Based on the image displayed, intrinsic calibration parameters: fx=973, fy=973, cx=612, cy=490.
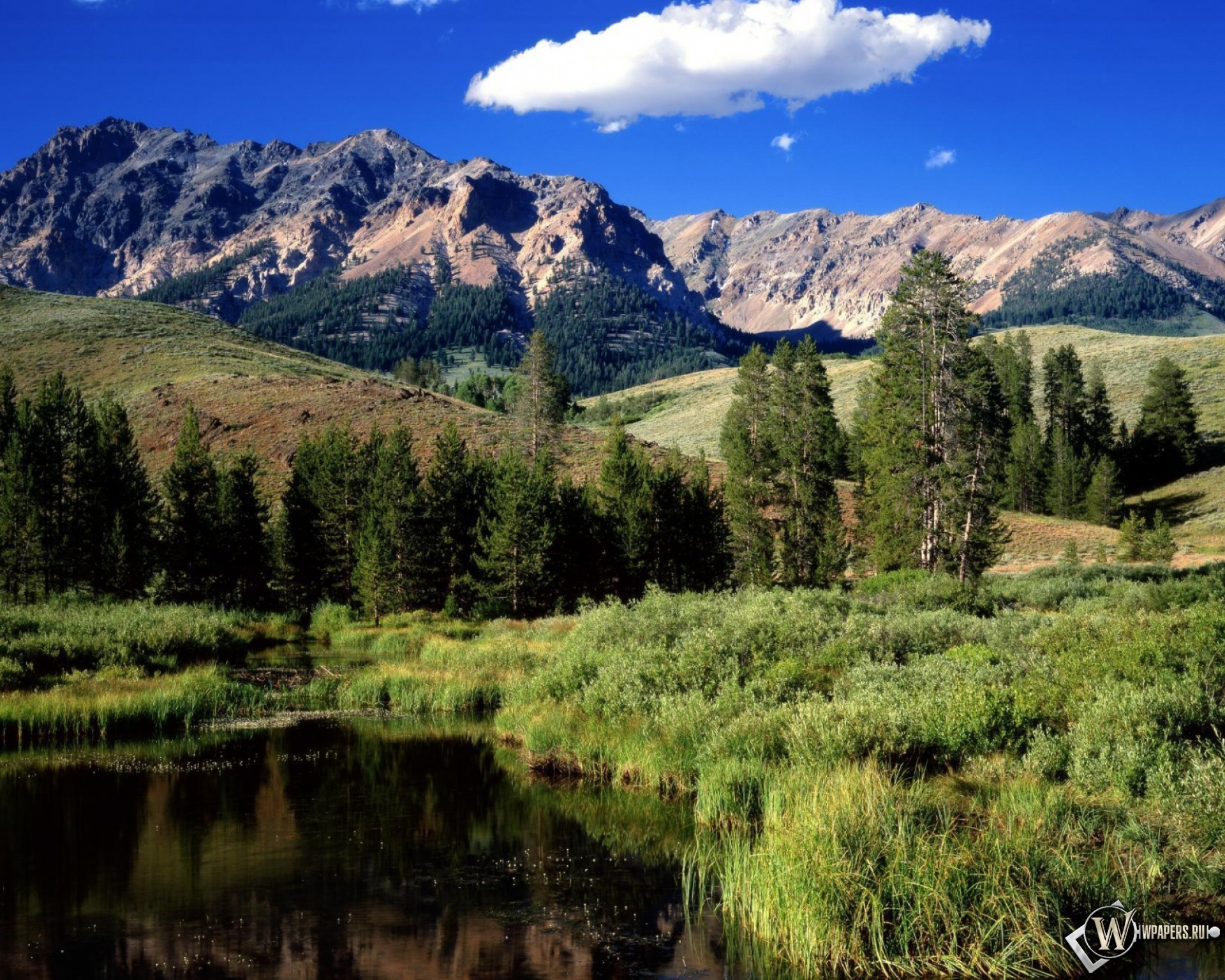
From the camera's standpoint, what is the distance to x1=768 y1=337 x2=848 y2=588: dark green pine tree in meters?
54.7

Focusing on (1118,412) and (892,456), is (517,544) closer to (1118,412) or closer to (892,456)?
(892,456)

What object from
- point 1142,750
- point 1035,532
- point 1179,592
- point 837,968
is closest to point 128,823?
point 837,968

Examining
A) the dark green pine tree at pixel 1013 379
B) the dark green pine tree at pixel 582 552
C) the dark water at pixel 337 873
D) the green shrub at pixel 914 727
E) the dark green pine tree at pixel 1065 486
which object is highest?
the dark green pine tree at pixel 1013 379

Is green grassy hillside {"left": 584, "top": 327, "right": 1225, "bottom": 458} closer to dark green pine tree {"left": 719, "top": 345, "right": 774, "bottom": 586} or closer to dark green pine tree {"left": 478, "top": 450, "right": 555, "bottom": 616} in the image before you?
dark green pine tree {"left": 719, "top": 345, "right": 774, "bottom": 586}

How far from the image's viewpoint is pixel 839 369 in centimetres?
19325

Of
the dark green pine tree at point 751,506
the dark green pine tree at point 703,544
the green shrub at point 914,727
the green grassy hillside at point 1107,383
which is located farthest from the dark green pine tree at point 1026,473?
the green shrub at point 914,727

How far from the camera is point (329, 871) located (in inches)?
613

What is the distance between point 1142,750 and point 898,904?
6719mm

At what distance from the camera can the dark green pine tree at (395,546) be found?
176ft

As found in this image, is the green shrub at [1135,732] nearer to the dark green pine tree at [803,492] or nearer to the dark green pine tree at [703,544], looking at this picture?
the dark green pine tree at [803,492]

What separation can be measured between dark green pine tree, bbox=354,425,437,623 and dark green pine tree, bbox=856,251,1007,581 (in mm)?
25369

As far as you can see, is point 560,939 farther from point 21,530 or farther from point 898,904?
point 21,530

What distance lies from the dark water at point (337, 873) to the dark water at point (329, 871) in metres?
0.04

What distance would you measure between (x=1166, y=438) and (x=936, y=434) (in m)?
77.9
